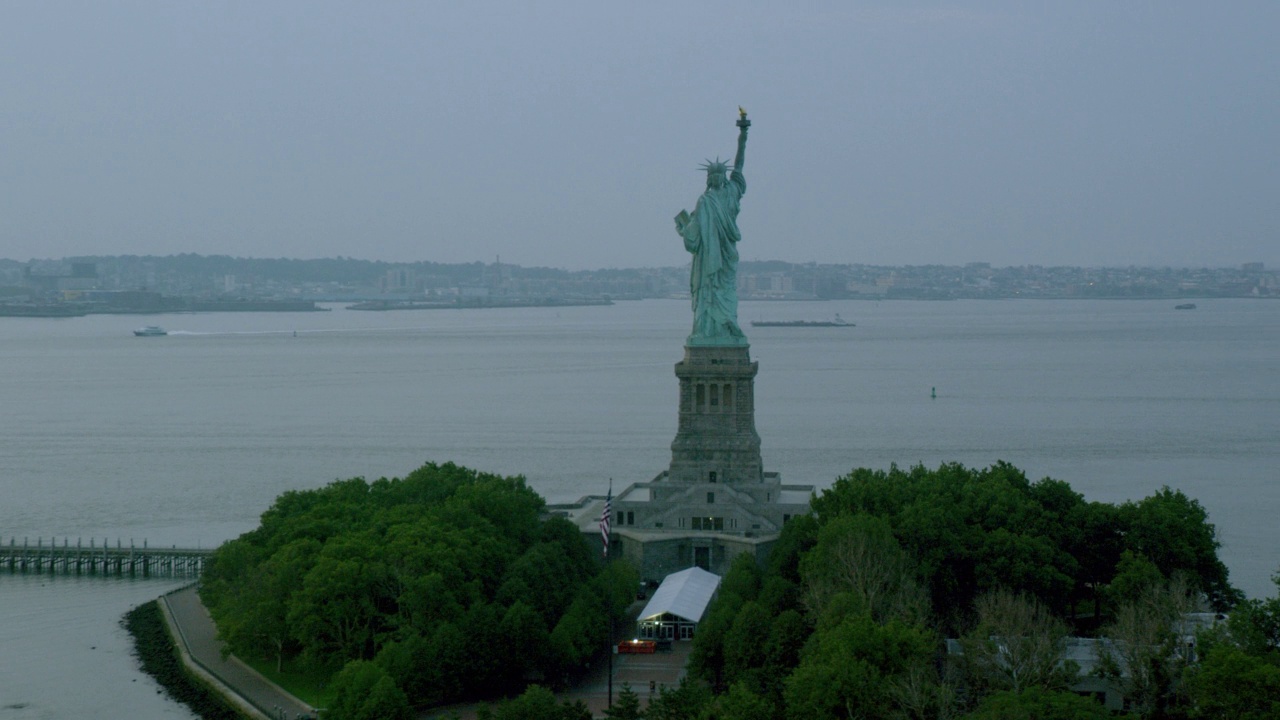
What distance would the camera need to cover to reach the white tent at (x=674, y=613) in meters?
33.0

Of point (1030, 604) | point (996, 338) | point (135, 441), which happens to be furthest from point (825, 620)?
point (996, 338)

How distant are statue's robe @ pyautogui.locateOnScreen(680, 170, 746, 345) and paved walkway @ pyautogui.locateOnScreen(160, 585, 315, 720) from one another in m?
12.9

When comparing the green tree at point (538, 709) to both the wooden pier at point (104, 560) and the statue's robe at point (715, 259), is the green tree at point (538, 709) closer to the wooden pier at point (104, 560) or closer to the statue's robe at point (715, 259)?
the statue's robe at point (715, 259)

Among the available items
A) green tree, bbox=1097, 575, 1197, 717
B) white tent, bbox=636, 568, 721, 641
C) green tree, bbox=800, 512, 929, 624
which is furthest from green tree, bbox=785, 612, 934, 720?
white tent, bbox=636, 568, 721, 641

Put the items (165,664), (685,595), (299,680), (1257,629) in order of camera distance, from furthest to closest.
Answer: (685,595) < (165,664) < (299,680) < (1257,629)

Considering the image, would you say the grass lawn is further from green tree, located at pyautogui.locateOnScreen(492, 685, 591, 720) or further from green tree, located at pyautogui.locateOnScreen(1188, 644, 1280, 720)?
green tree, located at pyautogui.locateOnScreen(1188, 644, 1280, 720)

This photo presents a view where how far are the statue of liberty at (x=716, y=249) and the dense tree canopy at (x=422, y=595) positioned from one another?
624 cm

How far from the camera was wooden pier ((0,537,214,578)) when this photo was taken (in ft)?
143

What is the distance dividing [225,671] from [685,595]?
9173 mm

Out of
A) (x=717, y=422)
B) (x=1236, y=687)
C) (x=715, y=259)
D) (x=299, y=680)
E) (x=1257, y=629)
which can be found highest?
(x=715, y=259)

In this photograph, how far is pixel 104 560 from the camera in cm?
4366

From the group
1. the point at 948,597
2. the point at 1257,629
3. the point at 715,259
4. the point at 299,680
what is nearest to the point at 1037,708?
the point at 1257,629

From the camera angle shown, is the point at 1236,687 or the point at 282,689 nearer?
the point at 1236,687

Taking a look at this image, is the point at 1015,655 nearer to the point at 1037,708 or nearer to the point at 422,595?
the point at 1037,708
